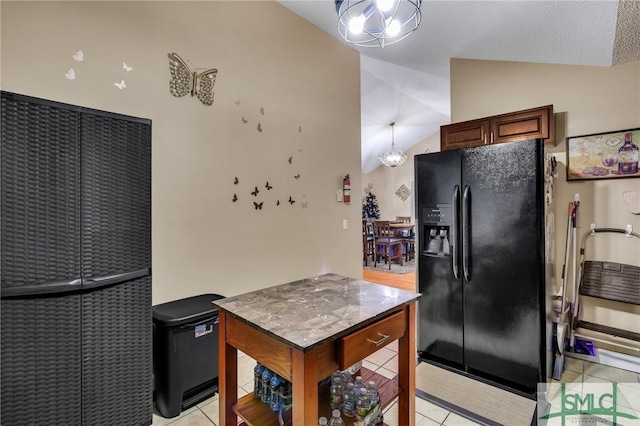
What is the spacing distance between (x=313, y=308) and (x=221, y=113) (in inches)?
78.6

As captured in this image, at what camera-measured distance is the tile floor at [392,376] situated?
6.24ft

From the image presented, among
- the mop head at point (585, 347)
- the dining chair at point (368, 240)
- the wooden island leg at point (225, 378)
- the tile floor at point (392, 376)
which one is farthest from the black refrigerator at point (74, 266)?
the dining chair at point (368, 240)

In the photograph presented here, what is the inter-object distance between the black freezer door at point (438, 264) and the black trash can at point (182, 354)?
5.71ft

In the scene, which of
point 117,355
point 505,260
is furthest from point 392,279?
point 117,355

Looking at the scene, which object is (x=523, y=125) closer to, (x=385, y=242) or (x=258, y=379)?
(x=258, y=379)

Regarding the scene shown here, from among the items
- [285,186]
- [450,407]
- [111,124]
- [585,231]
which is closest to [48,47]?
[111,124]

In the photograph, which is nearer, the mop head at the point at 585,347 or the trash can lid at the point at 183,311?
the trash can lid at the point at 183,311

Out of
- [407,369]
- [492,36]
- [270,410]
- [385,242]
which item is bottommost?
[270,410]

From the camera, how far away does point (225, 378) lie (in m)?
1.43

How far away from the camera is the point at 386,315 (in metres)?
1.37

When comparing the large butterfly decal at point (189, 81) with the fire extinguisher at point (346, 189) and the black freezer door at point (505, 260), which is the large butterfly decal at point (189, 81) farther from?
the black freezer door at point (505, 260)

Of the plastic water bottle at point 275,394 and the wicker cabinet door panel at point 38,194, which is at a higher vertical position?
the wicker cabinet door panel at point 38,194

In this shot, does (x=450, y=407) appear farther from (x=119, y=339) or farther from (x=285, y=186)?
(x=285, y=186)
